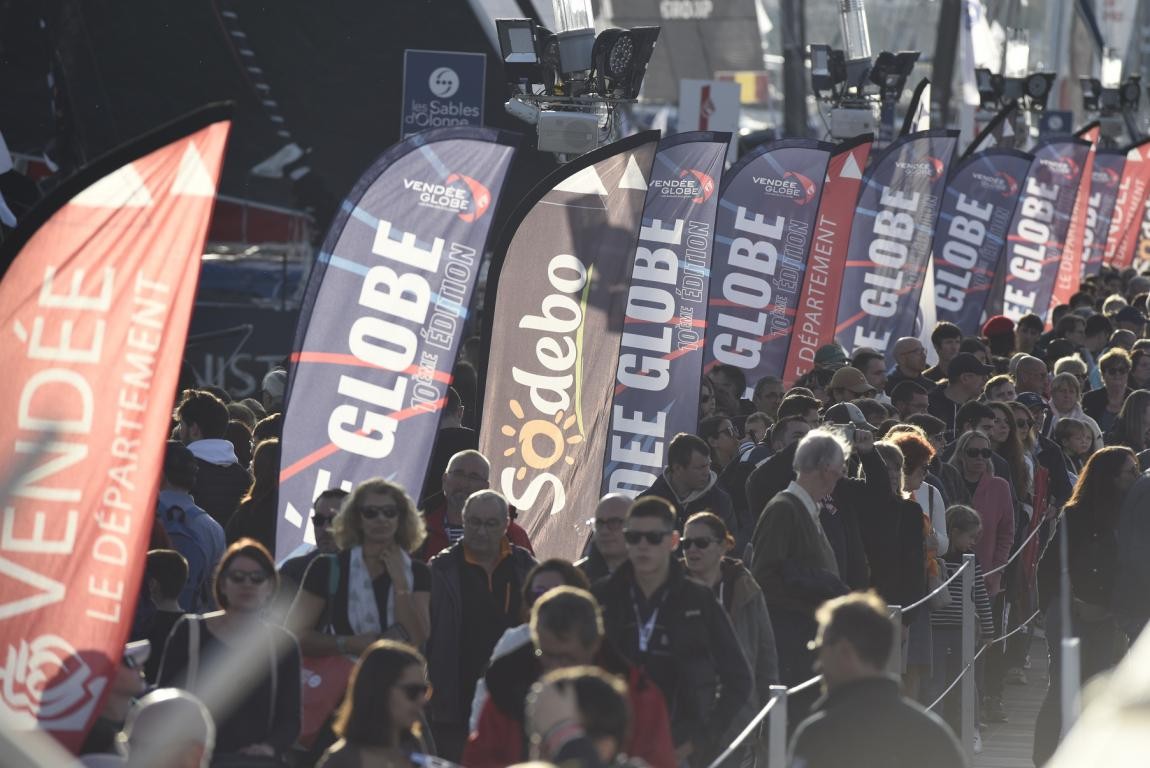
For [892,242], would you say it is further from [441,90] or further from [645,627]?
[645,627]

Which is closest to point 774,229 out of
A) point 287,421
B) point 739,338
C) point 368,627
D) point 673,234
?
point 739,338

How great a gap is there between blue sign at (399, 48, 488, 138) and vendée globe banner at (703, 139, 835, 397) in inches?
129

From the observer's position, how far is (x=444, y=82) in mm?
18344

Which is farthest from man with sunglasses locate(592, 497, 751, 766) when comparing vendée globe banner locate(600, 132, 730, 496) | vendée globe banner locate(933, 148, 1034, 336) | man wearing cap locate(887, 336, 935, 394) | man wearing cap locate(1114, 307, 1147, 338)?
vendée globe banner locate(933, 148, 1034, 336)

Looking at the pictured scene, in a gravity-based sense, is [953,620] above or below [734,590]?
below

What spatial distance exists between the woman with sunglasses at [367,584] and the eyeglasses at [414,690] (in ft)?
5.51

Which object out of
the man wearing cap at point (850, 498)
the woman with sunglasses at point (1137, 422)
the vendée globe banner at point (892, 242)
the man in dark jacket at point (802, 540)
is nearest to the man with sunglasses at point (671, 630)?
the man in dark jacket at point (802, 540)

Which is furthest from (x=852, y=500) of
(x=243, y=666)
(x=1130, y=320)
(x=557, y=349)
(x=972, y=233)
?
(x=972, y=233)

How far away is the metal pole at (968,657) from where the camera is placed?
1115 cm

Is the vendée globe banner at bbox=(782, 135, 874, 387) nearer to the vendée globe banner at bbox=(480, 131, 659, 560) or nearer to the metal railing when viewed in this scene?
the metal railing

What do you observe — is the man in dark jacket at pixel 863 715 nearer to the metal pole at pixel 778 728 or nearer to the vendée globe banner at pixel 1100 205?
the metal pole at pixel 778 728

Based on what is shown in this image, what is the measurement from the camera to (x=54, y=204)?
6.33 m

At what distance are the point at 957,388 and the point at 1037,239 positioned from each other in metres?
9.09

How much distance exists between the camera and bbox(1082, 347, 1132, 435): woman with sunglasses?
597 inches
